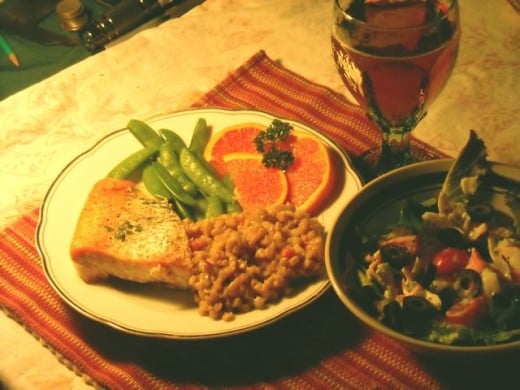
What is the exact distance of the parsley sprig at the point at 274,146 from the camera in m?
1.21

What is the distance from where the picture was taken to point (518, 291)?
81 centimetres

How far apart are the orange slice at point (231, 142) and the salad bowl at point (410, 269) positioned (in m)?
0.36

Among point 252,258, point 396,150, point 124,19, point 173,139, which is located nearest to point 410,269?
point 252,258

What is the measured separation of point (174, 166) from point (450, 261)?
61 centimetres

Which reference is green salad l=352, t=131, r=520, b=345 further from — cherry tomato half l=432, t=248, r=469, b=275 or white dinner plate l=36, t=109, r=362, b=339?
white dinner plate l=36, t=109, r=362, b=339

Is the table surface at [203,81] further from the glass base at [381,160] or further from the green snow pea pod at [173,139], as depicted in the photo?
the green snow pea pod at [173,139]

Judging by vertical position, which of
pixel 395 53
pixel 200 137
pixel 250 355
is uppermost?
pixel 395 53

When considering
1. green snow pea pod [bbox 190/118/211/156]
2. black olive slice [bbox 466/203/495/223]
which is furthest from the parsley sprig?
black olive slice [bbox 466/203/495/223]

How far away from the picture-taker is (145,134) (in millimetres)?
1308

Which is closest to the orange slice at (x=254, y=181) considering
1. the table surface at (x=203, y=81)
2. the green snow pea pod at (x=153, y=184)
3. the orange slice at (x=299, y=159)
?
the orange slice at (x=299, y=159)

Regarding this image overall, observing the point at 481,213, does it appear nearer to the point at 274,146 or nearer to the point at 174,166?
the point at 274,146

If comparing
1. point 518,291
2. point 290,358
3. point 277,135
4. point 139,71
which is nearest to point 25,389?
point 290,358

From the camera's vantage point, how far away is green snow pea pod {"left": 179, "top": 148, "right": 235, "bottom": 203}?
121cm

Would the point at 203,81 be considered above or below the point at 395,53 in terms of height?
below
